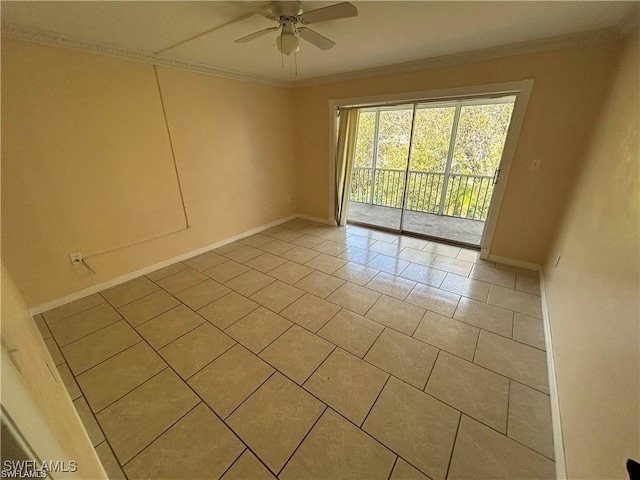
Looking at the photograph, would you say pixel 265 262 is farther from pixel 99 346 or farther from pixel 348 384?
pixel 348 384

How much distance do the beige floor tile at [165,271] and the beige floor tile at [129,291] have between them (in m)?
0.07

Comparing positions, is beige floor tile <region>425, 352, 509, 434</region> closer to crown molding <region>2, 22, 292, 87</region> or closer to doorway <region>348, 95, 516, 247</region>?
doorway <region>348, 95, 516, 247</region>

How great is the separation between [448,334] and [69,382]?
2.60 m

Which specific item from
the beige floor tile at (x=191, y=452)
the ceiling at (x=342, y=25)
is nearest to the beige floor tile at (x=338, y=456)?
the beige floor tile at (x=191, y=452)

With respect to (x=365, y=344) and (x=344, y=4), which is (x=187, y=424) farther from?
(x=344, y=4)

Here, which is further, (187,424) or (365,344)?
(365,344)

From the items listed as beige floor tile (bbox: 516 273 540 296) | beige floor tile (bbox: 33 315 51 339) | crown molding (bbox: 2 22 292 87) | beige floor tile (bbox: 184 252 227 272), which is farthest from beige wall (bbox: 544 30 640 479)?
crown molding (bbox: 2 22 292 87)

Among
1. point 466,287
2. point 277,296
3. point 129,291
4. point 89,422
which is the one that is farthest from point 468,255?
point 129,291

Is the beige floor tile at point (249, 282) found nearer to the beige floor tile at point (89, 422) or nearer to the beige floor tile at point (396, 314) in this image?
the beige floor tile at point (396, 314)

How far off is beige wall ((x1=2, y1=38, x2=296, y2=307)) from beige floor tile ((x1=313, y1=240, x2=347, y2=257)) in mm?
1356

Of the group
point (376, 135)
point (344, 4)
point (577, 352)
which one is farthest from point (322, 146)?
point (577, 352)

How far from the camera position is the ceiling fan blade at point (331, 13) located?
1405 millimetres

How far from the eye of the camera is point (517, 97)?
254 centimetres

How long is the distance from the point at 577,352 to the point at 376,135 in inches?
197
